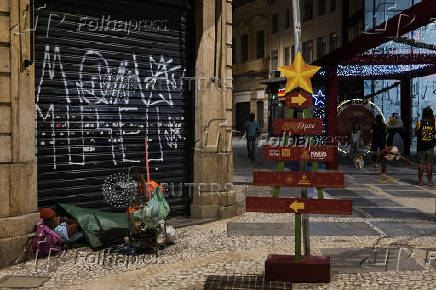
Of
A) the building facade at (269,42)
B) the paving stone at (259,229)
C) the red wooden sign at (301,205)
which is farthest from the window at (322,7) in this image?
the red wooden sign at (301,205)

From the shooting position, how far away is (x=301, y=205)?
5.36 metres

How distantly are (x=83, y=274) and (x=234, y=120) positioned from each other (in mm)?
42048

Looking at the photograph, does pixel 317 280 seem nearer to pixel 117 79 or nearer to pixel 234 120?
pixel 117 79

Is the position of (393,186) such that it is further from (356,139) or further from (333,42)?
(333,42)

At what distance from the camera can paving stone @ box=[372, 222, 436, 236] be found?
765 centimetres

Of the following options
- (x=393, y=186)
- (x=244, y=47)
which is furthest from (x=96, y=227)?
(x=244, y=47)

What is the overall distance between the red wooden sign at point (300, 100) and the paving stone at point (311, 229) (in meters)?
2.87

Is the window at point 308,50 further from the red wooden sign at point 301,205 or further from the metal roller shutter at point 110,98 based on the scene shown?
the red wooden sign at point 301,205

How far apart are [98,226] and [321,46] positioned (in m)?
30.2

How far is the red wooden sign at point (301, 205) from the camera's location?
5.26 metres

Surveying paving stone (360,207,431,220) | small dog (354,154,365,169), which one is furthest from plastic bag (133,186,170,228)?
small dog (354,154,365,169)

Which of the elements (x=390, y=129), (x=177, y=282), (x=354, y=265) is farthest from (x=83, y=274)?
(x=390, y=129)

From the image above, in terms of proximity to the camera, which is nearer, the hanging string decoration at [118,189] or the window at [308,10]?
the hanging string decoration at [118,189]

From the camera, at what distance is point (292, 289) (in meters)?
5.12
